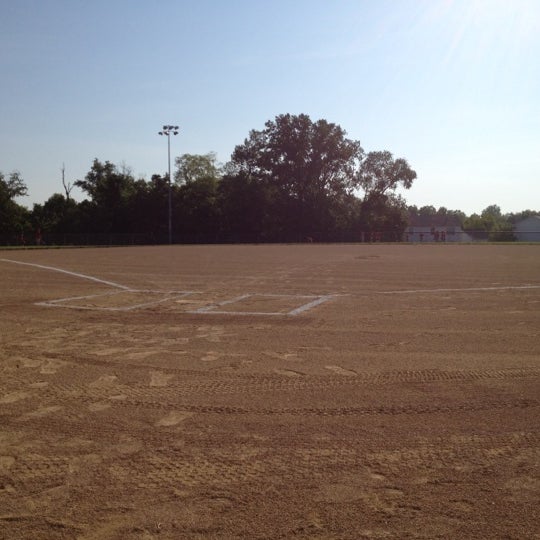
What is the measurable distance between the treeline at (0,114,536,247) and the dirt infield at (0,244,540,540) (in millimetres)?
64052

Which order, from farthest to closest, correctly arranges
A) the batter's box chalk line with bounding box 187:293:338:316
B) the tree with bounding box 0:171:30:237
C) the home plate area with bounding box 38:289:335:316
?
the tree with bounding box 0:171:30:237, the home plate area with bounding box 38:289:335:316, the batter's box chalk line with bounding box 187:293:338:316

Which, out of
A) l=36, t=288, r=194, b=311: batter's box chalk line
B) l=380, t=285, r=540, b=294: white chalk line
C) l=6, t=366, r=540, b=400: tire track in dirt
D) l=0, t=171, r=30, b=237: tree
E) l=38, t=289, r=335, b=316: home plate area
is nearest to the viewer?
l=6, t=366, r=540, b=400: tire track in dirt

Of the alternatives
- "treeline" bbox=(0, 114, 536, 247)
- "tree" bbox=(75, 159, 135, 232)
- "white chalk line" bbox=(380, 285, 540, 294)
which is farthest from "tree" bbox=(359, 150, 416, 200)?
"white chalk line" bbox=(380, 285, 540, 294)

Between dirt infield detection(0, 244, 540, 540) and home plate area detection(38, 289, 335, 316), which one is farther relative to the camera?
home plate area detection(38, 289, 335, 316)

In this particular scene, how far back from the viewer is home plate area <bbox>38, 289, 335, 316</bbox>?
10.0 meters

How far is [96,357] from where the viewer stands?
249 inches

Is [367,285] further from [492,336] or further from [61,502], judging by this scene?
[61,502]

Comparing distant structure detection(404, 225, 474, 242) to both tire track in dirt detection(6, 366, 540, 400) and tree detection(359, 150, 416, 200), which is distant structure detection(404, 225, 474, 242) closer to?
tree detection(359, 150, 416, 200)

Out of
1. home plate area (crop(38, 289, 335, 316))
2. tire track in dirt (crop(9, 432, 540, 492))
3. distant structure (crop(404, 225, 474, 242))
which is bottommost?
tire track in dirt (crop(9, 432, 540, 492))

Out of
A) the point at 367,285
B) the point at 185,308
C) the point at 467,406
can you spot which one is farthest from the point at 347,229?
the point at 467,406

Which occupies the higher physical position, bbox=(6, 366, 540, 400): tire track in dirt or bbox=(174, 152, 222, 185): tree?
bbox=(174, 152, 222, 185): tree

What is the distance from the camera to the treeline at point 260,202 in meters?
75.2

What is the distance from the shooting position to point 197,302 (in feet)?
36.4

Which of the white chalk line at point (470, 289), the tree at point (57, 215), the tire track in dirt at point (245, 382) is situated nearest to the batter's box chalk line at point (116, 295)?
the white chalk line at point (470, 289)
